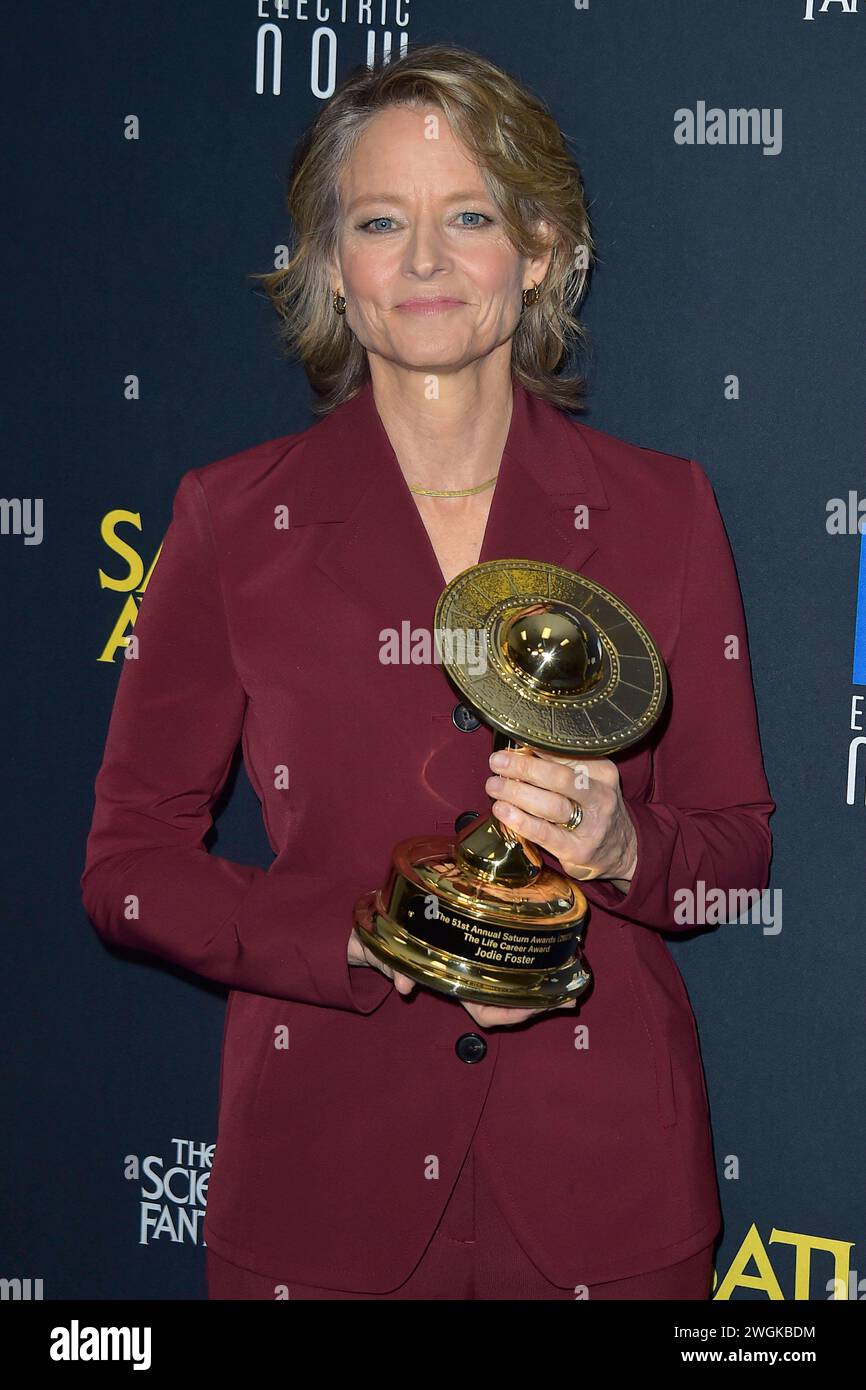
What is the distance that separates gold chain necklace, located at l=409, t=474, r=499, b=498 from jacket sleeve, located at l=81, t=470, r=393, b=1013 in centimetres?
29

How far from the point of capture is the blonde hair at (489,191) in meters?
1.89

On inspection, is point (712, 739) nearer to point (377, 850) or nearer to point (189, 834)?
point (377, 850)

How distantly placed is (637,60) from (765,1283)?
1.89m

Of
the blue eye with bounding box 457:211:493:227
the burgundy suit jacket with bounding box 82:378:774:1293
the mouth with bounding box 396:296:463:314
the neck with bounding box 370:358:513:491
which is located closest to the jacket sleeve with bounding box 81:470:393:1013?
the burgundy suit jacket with bounding box 82:378:774:1293

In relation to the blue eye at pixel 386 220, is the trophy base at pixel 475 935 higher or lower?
lower

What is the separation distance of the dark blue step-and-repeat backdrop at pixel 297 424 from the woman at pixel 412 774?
11.2 inches

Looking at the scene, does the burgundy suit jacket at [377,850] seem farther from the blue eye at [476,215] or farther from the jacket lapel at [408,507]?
the blue eye at [476,215]

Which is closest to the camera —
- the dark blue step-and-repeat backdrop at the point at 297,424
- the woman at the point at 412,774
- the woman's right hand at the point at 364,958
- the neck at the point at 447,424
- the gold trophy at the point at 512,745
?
the gold trophy at the point at 512,745

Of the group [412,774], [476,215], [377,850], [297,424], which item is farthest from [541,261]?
[377,850]

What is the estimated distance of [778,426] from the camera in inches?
88.3

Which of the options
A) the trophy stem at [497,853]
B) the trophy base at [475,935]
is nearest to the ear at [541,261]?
the trophy stem at [497,853]

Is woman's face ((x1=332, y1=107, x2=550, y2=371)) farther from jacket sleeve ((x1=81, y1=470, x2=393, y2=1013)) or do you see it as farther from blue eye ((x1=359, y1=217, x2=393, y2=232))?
jacket sleeve ((x1=81, y1=470, x2=393, y2=1013))

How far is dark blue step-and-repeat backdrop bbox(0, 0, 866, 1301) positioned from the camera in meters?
2.21

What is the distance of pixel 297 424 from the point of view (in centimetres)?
244
